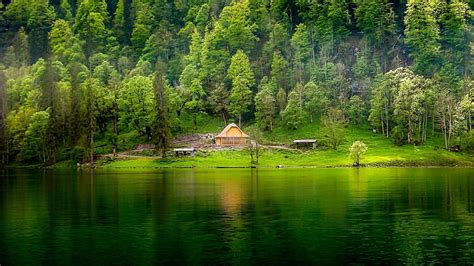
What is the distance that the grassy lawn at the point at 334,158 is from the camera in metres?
143

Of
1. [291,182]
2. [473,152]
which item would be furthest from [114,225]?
[473,152]

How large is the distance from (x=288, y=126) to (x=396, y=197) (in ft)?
344

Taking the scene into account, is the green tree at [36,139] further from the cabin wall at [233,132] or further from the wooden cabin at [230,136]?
the cabin wall at [233,132]

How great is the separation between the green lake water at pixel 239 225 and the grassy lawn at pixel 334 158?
2454 inches

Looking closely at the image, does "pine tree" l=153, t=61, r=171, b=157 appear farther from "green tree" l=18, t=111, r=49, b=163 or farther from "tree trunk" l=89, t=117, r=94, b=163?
"green tree" l=18, t=111, r=49, b=163

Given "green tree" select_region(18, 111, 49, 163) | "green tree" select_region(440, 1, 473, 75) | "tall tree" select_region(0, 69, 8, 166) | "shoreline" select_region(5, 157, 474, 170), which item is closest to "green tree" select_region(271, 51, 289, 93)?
"green tree" select_region(440, 1, 473, 75)

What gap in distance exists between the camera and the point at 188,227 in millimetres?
48281

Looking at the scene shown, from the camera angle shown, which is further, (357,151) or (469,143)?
(469,143)

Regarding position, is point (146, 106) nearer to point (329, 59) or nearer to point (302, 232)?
point (329, 59)

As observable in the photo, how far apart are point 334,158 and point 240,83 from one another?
47.9 metres

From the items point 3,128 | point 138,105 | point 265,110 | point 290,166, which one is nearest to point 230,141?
point 265,110

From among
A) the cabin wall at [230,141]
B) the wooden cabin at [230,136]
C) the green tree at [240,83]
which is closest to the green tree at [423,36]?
the green tree at [240,83]

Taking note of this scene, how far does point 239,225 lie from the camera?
4928 cm

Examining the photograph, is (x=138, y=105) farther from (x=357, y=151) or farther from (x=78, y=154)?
(x=357, y=151)
